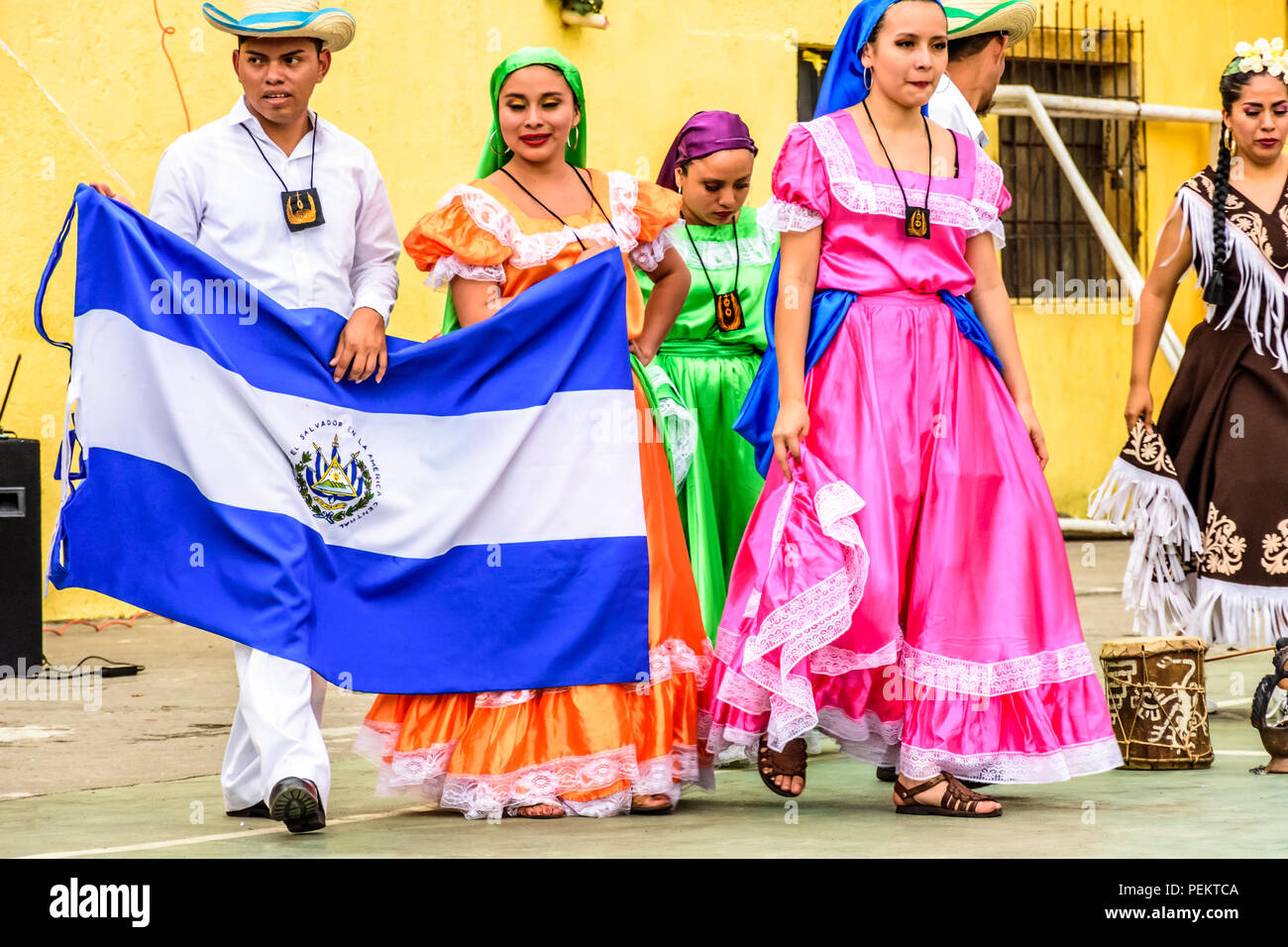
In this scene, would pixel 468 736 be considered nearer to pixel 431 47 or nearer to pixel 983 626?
pixel 983 626

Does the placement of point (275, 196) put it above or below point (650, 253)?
above

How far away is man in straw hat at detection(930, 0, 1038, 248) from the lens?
Answer: 5.75 m

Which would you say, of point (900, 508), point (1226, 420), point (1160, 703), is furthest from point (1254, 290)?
point (900, 508)

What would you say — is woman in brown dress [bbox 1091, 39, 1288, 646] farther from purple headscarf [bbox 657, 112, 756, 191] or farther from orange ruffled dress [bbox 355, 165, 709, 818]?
orange ruffled dress [bbox 355, 165, 709, 818]

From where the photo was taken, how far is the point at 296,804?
4629mm

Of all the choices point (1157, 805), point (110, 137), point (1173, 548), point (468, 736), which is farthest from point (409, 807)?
point (110, 137)

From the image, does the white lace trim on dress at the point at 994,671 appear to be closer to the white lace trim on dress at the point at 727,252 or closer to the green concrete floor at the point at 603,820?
the green concrete floor at the point at 603,820

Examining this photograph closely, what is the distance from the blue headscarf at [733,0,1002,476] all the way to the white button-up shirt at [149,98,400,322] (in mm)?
1078

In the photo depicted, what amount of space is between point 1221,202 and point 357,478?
11.3ft

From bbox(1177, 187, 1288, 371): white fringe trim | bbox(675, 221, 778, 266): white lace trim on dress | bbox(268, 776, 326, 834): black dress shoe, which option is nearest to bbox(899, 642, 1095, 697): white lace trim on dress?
bbox(268, 776, 326, 834): black dress shoe

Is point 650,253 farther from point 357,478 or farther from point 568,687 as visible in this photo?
point 568,687

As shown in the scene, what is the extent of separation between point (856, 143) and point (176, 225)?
1835 millimetres

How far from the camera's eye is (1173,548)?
6.77 meters

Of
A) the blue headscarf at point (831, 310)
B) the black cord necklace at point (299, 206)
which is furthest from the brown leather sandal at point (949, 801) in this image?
the black cord necklace at point (299, 206)
